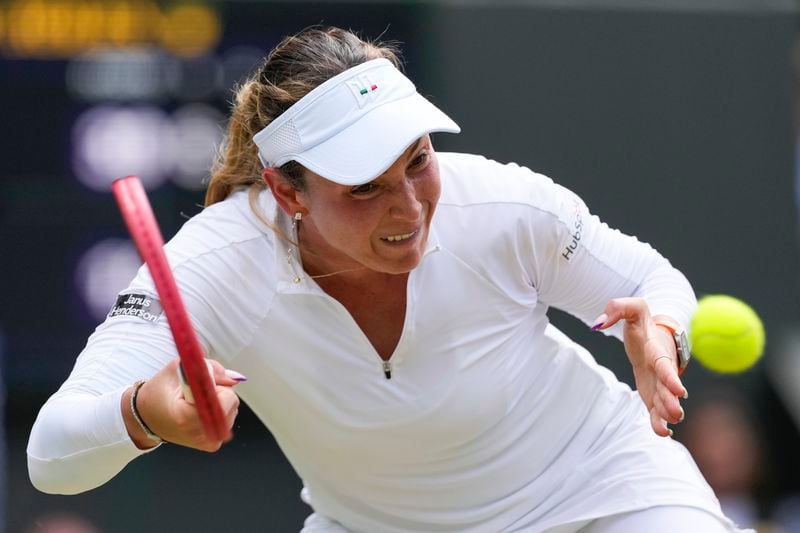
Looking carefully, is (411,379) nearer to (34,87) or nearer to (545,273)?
(545,273)

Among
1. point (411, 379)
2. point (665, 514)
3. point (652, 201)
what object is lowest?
point (652, 201)

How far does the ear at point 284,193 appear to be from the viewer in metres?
2.79

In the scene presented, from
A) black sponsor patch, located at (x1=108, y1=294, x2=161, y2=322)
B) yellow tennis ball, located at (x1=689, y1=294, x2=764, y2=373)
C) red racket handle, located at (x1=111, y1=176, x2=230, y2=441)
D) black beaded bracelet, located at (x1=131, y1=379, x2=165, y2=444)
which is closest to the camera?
red racket handle, located at (x1=111, y1=176, x2=230, y2=441)

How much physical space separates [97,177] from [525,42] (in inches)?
74.6

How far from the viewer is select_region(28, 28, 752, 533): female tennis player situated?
8.77 feet

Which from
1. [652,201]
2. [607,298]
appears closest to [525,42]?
[652,201]

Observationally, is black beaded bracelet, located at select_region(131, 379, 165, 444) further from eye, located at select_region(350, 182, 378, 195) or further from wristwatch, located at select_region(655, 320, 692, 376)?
wristwatch, located at select_region(655, 320, 692, 376)

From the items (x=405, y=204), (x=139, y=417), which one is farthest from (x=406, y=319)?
(x=139, y=417)

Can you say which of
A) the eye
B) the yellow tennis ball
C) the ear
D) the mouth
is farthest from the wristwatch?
the ear

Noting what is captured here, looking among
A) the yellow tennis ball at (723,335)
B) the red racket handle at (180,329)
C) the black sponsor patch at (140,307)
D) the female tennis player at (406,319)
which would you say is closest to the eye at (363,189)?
the female tennis player at (406,319)

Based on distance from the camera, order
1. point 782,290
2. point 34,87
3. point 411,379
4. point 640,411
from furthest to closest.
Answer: point 782,290 < point 34,87 < point 640,411 < point 411,379

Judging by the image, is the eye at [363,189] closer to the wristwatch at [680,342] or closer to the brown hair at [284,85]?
the brown hair at [284,85]

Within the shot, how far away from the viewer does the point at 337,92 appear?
271cm

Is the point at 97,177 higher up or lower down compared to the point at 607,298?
lower down
